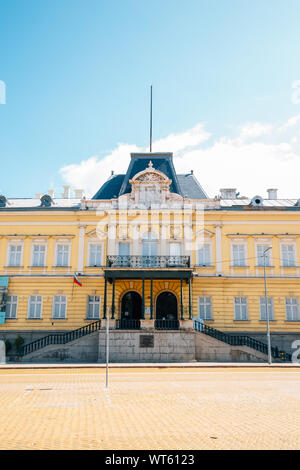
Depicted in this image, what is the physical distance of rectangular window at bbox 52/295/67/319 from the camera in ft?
94.9

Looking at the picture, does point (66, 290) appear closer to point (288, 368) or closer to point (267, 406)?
point (288, 368)

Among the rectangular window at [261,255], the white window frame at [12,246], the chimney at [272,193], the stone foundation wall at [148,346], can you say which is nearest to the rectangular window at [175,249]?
the rectangular window at [261,255]

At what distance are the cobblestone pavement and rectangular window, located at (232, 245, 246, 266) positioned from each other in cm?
1402

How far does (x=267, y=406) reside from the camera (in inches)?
416

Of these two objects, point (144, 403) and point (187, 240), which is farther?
point (187, 240)

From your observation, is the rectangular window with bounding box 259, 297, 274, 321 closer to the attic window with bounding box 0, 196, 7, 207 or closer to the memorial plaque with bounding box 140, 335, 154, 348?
the memorial plaque with bounding box 140, 335, 154, 348

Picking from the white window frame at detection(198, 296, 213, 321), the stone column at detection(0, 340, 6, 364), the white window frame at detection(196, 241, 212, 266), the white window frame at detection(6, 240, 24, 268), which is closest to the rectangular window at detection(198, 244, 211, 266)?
the white window frame at detection(196, 241, 212, 266)

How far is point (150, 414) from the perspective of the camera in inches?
→ 372

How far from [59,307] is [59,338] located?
7.63 ft

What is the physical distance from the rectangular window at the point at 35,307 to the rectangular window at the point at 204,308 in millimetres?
11709

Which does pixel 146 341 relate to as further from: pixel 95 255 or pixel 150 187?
pixel 150 187
